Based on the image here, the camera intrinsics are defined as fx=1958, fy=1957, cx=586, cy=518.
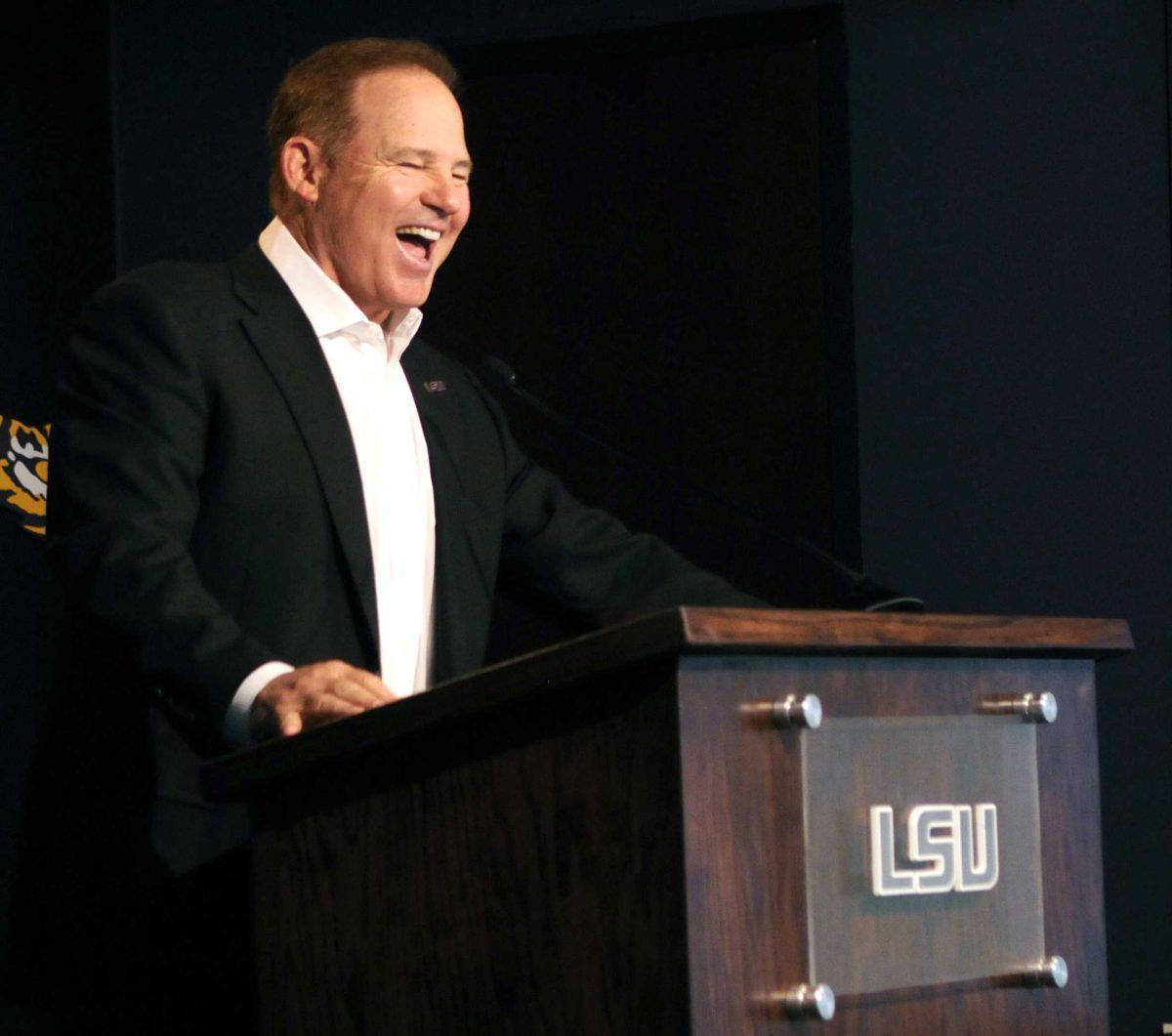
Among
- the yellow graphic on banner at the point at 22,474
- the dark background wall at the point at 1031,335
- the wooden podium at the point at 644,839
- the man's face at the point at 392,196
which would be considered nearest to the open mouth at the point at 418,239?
the man's face at the point at 392,196

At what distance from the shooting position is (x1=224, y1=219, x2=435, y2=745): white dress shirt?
197 cm

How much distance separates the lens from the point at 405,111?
2.21 metres

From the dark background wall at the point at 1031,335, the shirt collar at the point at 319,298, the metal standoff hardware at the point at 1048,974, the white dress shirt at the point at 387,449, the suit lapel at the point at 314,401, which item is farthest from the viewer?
the dark background wall at the point at 1031,335

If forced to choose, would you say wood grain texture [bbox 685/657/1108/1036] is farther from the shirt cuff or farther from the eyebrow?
the eyebrow

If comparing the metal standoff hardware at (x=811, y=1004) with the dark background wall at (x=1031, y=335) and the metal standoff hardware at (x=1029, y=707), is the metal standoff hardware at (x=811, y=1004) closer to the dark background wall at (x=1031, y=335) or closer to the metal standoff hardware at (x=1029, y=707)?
the metal standoff hardware at (x=1029, y=707)

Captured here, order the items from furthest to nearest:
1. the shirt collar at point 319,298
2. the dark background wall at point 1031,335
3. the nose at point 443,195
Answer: the dark background wall at point 1031,335
the nose at point 443,195
the shirt collar at point 319,298

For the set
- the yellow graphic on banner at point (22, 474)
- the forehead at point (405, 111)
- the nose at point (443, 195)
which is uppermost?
the forehead at point (405, 111)

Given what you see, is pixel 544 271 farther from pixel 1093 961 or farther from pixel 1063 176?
pixel 1093 961

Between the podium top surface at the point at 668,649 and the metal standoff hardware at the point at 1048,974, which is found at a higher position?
the podium top surface at the point at 668,649

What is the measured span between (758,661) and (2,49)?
2657mm

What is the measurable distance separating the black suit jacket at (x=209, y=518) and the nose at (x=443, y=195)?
0.21m

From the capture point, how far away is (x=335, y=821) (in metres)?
1.43

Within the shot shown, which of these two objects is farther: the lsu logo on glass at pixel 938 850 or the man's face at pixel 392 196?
the man's face at pixel 392 196

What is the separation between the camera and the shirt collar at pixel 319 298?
82.5 inches
